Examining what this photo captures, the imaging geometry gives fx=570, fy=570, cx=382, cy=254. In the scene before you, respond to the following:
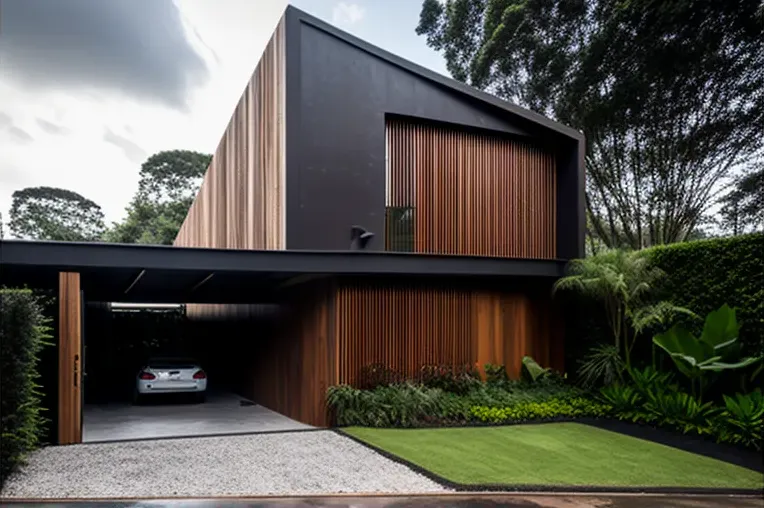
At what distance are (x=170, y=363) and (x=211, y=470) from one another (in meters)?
6.98

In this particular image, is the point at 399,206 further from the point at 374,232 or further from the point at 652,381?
the point at 652,381

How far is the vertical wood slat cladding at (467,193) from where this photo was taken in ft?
36.2

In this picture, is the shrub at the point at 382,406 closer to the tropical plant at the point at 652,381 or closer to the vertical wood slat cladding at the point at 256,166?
the vertical wood slat cladding at the point at 256,166

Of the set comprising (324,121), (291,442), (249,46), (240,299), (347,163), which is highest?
(249,46)

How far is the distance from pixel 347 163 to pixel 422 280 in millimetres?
2551

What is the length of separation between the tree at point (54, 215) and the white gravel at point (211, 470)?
130ft

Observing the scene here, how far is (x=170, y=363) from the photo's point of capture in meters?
12.9

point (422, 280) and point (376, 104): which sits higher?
point (376, 104)

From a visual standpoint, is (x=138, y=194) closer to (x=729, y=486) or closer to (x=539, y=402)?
(x=539, y=402)

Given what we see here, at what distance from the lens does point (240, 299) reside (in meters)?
14.2

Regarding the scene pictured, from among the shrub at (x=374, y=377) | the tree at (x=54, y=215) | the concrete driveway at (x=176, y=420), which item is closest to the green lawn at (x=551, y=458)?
the shrub at (x=374, y=377)

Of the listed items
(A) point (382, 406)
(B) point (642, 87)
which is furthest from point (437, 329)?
(B) point (642, 87)

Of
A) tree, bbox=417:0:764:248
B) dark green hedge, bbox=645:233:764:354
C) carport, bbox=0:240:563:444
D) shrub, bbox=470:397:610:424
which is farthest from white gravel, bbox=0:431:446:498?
tree, bbox=417:0:764:248

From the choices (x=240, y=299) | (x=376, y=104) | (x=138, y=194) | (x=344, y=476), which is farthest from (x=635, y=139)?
(x=138, y=194)
